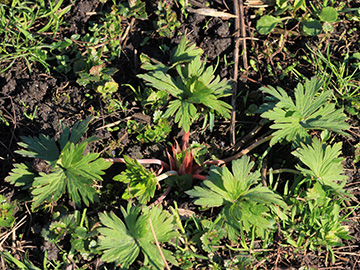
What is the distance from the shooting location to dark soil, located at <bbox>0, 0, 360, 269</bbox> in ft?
8.91

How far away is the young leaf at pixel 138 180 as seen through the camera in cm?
264

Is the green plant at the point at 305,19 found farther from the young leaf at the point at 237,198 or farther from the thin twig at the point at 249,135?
the young leaf at the point at 237,198

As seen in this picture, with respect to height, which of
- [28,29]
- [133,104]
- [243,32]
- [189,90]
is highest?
→ [243,32]

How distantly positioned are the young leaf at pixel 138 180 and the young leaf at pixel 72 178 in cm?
15

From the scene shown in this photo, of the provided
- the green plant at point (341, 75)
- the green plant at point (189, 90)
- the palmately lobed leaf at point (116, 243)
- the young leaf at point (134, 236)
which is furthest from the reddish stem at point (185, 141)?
the green plant at point (341, 75)

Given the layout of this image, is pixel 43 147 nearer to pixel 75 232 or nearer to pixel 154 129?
pixel 75 232

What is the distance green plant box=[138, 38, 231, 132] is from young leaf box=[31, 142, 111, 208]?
0.63 meters

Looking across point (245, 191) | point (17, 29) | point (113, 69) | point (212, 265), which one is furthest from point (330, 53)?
point (17, 29)

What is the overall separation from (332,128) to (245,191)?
0.81m

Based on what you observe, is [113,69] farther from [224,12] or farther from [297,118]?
[297,118]

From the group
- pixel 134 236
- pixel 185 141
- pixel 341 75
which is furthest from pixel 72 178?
pixel 341 75

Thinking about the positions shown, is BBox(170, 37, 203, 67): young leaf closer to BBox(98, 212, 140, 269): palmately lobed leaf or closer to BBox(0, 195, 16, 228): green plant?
BBox(98, 212, 140, 269): palmately lobed leaf

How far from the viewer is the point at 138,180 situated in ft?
8.89

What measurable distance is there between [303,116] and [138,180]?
1299mm
